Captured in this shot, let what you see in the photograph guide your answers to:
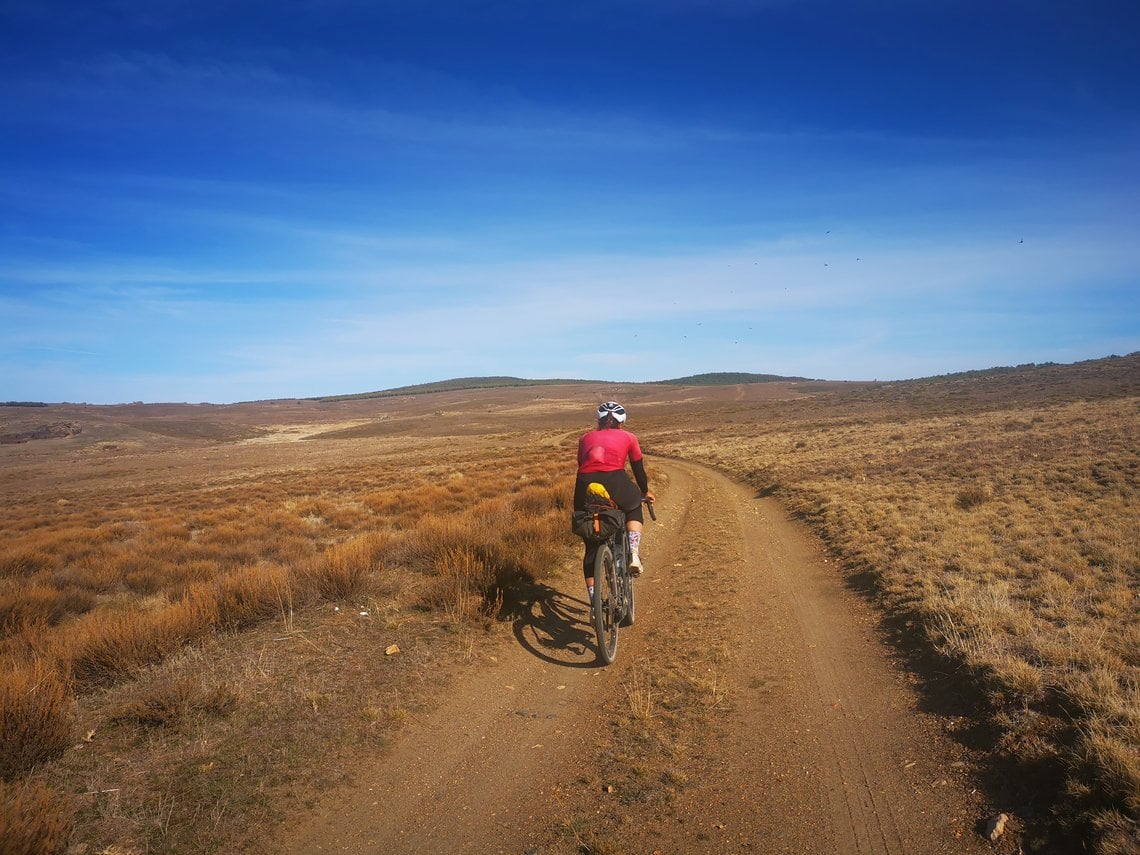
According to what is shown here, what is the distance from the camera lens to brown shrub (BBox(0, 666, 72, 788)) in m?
3.98

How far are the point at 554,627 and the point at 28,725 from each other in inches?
187

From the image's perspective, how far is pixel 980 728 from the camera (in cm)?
442

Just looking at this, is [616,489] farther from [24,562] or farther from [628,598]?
[24,562]

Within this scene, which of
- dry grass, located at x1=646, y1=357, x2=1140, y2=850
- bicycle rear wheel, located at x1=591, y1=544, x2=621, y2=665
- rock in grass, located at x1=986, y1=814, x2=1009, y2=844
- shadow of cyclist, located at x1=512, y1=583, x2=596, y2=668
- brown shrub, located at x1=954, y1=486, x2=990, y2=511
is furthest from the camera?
brown shrub, located at x1=954, y1=486, x2=990, y2=511

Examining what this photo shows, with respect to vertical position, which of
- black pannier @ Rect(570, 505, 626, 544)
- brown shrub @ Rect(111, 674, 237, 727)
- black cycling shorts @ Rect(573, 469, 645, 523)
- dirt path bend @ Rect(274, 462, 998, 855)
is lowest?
dirt path bend @ Rect(274, 462, 998, 855)

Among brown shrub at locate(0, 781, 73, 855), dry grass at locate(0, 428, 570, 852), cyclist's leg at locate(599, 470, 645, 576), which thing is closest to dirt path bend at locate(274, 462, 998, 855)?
dry grass at locate(0, 428, 570, 852)

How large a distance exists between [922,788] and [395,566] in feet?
25.0

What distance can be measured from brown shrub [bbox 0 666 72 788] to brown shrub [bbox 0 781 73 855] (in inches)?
23.4

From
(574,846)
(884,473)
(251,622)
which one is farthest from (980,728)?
(884,473)

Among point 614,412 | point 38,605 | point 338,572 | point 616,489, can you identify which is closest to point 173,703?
point 338,572

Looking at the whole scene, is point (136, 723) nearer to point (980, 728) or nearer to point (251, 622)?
point (251, 622)

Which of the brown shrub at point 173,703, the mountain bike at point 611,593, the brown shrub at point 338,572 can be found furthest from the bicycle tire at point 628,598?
the brown shrub at point 173,703

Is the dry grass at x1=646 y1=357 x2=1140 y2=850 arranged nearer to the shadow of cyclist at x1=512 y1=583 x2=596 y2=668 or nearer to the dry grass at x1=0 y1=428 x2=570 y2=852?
the shadow of cyclist at x1=512 y1=583 x2=596 y2=668

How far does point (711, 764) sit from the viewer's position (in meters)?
4.28
